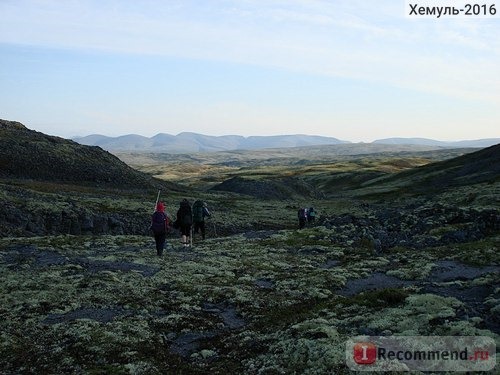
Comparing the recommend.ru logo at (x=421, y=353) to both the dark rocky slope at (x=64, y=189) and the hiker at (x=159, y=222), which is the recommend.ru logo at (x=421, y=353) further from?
the dark rocky slope at (x=64, y=189)

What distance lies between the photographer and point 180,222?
31094mm

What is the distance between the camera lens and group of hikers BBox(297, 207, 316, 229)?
159ft

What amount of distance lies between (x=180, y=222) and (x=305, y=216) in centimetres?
2107

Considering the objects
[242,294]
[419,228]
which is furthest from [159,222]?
[419,228]

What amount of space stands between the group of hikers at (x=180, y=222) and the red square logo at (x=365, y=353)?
57.3 feet

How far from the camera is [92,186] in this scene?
86.9 metres

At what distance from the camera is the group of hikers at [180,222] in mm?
27453

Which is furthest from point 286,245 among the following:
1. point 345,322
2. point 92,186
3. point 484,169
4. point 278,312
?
point 484,169

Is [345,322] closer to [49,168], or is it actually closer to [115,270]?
[115,270]

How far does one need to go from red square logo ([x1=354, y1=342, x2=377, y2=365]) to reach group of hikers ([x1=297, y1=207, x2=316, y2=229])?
36.0m

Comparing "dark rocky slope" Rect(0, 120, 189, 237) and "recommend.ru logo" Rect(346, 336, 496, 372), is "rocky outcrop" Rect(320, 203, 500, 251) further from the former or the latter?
"dark rocky slope" Rect(0, 120, 189, 237)

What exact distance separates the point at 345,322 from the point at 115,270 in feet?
46.0

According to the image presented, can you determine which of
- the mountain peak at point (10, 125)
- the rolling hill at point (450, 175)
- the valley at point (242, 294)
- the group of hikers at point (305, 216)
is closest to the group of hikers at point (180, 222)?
the valley at point (242, 294)

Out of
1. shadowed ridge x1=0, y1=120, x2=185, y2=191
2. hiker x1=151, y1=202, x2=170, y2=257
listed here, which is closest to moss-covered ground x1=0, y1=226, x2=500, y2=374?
hiker x1=151, y1=202, x2=170, y2=257
